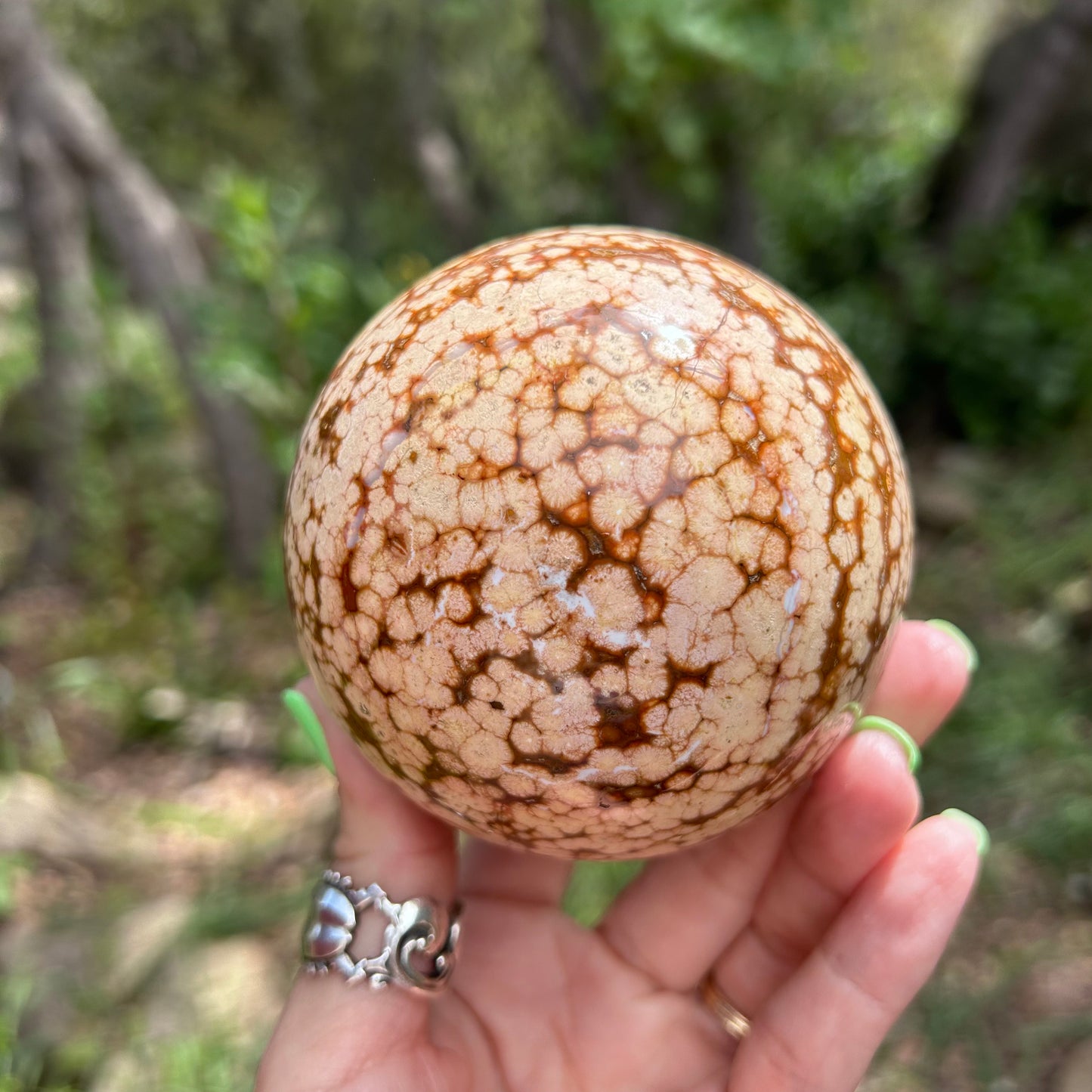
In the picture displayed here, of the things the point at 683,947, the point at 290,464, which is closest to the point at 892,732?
the point at 683,947

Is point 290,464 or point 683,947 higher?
point 683,947

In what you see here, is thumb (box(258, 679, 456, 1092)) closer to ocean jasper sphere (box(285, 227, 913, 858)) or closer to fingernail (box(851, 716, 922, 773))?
ocean jasper sphere (box(285, 227, 913, 858))

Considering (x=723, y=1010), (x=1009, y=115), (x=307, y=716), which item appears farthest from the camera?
(x=1009, y=115)

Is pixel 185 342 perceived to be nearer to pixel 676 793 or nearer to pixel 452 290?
pixel 452 290

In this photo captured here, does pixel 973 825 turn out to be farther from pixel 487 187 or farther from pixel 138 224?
pixel 487 187

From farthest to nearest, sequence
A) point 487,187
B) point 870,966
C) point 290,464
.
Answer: point 487,187, point 290,464, point 870,966

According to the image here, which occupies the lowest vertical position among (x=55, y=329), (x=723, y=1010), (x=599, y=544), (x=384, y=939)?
(x=55, y=329)

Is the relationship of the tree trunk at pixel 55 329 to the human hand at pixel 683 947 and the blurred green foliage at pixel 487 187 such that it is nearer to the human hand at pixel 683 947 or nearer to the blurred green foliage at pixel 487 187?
the blurred green foliage at pixel 487 187

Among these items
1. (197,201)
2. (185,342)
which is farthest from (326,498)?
(197,201)
